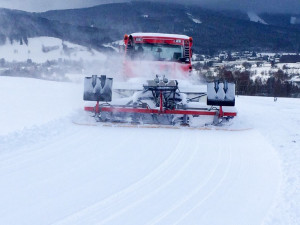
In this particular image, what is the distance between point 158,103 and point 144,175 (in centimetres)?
422

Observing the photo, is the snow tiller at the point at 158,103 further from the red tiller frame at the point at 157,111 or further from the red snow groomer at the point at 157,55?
the red snow groomer at the point at 157,55

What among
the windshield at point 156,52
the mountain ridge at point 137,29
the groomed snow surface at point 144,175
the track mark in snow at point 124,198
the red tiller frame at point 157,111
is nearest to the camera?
the track mark in snow at point 124,198

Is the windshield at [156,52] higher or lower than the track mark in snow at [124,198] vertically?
higher

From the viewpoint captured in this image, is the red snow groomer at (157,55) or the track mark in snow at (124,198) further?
the red snow groomer at (157,55)

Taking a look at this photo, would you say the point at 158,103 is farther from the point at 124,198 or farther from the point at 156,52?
the point at 124,198

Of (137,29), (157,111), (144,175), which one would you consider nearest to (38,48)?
(137,29)

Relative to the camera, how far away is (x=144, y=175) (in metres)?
4.75

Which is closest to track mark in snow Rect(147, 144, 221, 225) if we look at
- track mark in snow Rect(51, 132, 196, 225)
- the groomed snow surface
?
the groomed snow surface

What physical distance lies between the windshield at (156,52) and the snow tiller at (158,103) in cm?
207

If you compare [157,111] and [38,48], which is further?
[38,48]

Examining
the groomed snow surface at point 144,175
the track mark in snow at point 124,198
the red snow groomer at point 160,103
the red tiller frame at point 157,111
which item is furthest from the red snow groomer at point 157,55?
the track mark in snow at point 124,198

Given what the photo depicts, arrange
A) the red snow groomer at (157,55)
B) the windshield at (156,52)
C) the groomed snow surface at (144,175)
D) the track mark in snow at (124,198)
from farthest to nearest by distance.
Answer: the windshield at (156,52), the red snow groomer at (157,55), the groomed snow surface at (144,175), the track mark in snow at (124,198)

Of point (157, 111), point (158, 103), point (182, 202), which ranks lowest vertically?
point (182, 202)

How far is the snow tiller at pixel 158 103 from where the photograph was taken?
27.8 feet
